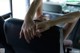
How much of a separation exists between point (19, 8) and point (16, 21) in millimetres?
2247

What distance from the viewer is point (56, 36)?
0.96 metres

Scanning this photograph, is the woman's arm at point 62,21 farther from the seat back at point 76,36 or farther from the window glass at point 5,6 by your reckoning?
the window glass at point 5,6

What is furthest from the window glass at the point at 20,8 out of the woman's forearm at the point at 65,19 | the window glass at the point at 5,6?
the woman's forearm at the point at 65,19

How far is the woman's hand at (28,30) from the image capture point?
1010 millimetres

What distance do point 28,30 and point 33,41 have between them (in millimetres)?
73

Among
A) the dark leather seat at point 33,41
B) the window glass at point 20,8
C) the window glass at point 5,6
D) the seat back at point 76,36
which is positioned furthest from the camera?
the window glass at point 20,8

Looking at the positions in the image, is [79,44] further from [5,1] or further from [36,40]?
[5,1]

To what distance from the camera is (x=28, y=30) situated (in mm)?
1026

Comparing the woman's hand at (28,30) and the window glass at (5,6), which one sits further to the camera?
the window glass at (5,6)

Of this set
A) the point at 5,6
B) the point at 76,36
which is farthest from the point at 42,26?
the point at 5,6

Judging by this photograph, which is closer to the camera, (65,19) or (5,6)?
(65,19)

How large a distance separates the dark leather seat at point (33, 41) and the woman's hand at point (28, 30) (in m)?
0.03

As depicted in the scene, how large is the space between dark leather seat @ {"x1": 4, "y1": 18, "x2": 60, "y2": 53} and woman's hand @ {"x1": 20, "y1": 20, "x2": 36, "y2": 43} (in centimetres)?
3

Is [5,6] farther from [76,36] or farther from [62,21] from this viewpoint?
[62,21]
